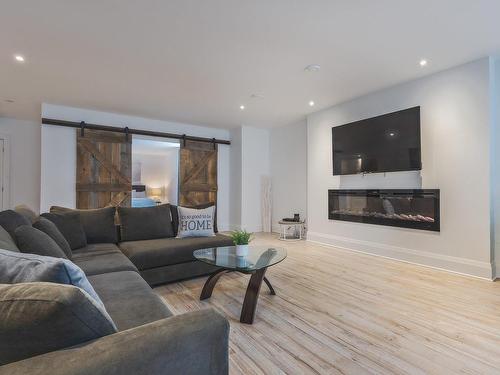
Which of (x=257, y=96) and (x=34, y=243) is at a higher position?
(x=257, y=96)

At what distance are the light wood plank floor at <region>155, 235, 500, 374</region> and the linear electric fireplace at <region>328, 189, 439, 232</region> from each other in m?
0.69

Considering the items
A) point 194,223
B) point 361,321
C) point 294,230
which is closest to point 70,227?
point 194,223

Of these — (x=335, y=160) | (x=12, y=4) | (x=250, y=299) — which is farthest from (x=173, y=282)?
(x=335, y=160)

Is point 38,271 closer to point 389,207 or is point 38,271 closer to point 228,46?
point 228,46

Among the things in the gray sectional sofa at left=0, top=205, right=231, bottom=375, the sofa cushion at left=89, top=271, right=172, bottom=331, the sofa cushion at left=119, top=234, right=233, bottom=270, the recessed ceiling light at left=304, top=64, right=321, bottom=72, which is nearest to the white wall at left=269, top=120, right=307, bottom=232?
the recessed ceiling light at left=304, top=64, right=321, bottom=72

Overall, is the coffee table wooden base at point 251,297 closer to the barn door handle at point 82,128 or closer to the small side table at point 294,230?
the small side table at point 294,230

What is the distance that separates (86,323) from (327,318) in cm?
187

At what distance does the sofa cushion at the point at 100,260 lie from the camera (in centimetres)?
215

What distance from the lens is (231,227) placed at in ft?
22.1

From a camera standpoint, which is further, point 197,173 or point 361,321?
point 197,173

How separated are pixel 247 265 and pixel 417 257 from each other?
8.88 feet

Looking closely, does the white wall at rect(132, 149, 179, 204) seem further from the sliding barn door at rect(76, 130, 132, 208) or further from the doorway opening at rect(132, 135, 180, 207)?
the sliding barn door at rect(76, 130, 132, 208)

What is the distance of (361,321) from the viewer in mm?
2107

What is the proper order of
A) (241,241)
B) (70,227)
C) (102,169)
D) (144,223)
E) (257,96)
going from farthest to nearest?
(102,169)
(257,96)
(144,223)
(70,227)
(241,241)
